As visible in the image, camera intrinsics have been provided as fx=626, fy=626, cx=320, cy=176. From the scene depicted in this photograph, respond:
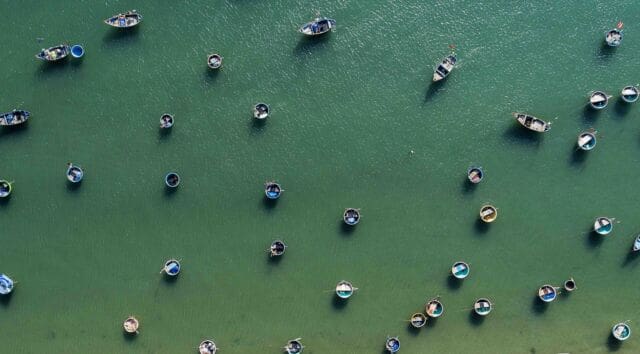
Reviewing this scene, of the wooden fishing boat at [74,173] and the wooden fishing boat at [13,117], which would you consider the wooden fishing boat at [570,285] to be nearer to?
the wooden fishing boat at [74,173]

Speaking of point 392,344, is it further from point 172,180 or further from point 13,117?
point 13,117

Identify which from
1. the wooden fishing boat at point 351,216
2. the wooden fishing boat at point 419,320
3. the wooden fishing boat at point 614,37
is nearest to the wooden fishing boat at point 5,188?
the wooden fishing boat at point 351,216

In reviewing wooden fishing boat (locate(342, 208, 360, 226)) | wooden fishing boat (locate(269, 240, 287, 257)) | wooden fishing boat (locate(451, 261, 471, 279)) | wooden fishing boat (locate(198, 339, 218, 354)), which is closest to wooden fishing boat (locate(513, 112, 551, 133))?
wooden fishing boat (locate(451, 261, 471, 279))

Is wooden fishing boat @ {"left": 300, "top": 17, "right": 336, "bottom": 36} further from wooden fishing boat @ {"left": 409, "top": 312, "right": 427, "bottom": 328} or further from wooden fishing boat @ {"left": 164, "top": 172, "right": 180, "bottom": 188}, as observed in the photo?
wooden fishing boat @ {"left": 409, "top": 312, "right": 427, "bottom": 328}

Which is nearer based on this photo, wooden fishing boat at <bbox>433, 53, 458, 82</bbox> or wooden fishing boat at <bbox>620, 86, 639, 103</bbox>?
wooden fishing boat at <bbox>620, 86, 639, 103</bbox>

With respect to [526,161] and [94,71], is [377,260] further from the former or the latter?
[94,71]

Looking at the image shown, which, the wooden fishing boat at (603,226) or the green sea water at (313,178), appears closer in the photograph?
the wooden fishing boat at (603,226)
